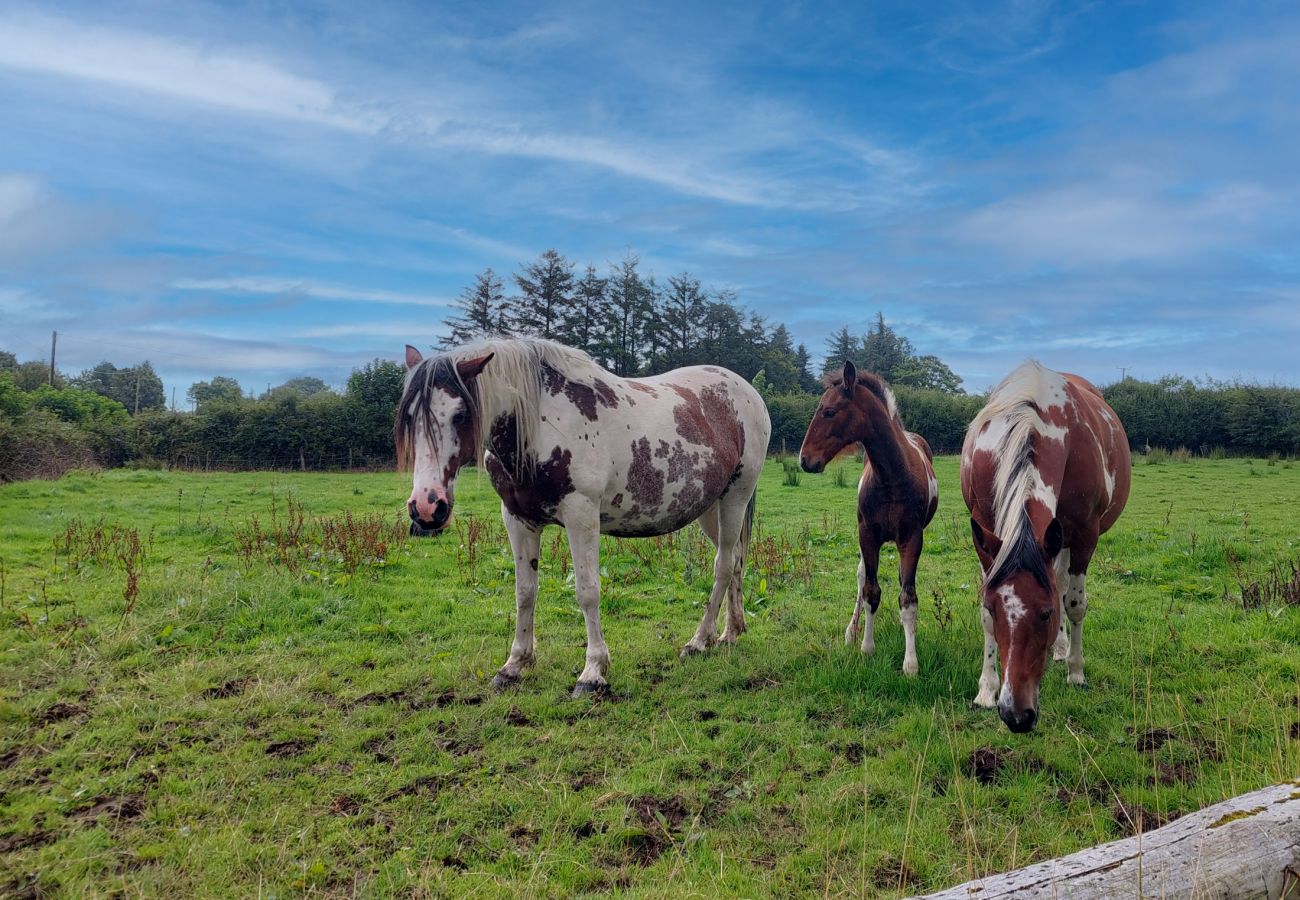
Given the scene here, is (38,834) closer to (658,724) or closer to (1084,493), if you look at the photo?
(658,724)

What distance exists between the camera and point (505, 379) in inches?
181

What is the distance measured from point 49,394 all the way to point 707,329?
34590 millimetres

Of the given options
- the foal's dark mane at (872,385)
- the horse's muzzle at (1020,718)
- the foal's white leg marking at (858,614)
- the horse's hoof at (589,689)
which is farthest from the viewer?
the foal's dark mane at (872,385)

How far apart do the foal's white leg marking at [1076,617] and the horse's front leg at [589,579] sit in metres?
3.24

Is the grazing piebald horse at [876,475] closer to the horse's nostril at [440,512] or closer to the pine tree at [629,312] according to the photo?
the horse's nostril at [440,512]

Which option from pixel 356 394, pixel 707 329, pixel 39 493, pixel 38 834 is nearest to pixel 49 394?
pixel 356 394

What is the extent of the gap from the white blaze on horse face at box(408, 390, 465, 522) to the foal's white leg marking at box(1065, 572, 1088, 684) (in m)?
4.24

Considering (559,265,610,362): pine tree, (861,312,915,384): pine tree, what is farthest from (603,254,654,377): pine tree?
(861,312,915,384): pine tree

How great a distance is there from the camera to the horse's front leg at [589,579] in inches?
185

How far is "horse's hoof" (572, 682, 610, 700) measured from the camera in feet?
15.3

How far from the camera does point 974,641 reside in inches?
213

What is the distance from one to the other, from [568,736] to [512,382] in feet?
7.55

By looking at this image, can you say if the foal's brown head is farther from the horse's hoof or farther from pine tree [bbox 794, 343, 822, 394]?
pine tree [bbox 794, 343, 822, 394]

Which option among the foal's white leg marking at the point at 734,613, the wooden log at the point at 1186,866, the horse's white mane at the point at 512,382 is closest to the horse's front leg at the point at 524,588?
the horse's white mane at the point at 512,382
